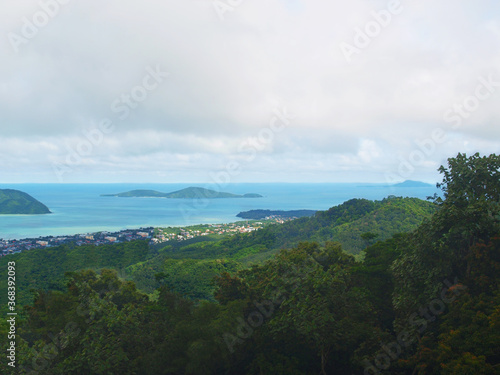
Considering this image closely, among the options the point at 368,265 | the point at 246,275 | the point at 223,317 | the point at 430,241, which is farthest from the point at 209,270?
the point at 430,241

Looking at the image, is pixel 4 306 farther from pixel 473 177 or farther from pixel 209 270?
pixel 473 177

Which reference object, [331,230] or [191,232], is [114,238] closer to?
[191,232]

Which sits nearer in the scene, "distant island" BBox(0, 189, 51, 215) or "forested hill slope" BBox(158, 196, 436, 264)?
"forested hill slope" BBox(158, 196, 436, 264)

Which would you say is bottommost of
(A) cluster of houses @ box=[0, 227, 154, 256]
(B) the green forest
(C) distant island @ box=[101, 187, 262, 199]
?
(A) cluster of houses @ box=[0, 227, 154, 256]

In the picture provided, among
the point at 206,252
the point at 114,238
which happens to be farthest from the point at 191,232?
the point at 206,252

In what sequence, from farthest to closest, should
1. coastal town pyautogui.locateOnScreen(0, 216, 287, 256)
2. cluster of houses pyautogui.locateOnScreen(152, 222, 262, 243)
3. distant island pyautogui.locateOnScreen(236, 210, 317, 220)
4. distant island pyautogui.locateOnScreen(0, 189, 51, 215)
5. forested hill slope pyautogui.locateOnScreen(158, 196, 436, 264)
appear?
1. distant island pyautogui.locateOnScreen(0, 189, 51, 215)
2. distant island pyautogui.locateOnScreen(236, 210, 317, 220)
3. cluster of houses pyautogui.locateOnScreen(152, 222, 262, 243)
4. coastal town pyautogui.locateOnScreen(0, 216, 287, 256)
5. forested hill slope pyautogui.locateOnScreen(158, 196, 436, 264)

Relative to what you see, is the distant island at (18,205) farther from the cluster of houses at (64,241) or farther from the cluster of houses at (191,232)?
the cluster of houses at (191,232)

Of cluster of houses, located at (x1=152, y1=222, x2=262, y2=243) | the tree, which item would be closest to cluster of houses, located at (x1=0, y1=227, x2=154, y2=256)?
cluster of houses, located at (x1=152, y1=222, x2=262, y2=243)

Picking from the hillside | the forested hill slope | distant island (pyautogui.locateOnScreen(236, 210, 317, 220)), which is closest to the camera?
the hillside

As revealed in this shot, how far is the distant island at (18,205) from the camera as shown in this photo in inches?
3274

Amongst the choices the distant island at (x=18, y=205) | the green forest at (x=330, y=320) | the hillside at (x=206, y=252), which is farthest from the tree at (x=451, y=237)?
the distant island at (x=18, y=205)

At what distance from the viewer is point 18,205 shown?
85375mm

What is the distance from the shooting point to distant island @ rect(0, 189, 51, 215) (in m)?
83.2

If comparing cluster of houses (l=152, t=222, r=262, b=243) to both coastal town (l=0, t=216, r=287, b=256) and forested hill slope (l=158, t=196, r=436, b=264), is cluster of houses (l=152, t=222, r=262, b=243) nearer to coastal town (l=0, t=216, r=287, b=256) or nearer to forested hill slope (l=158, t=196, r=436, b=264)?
coastal town (l=0, t=216, r=287, b=256)
